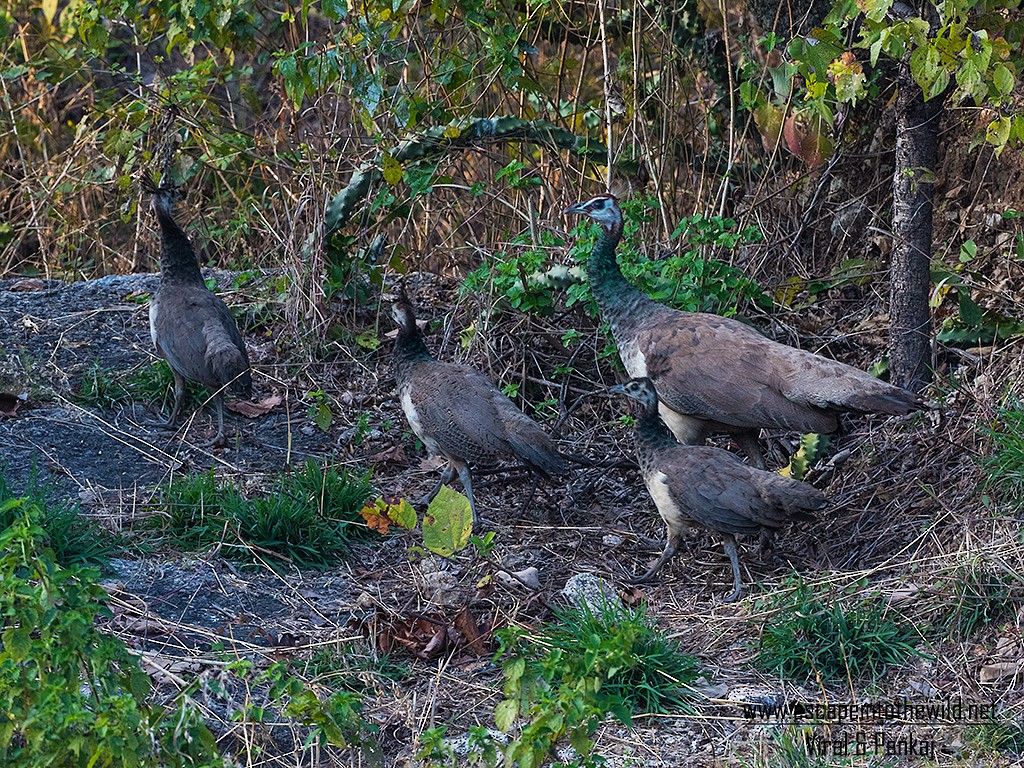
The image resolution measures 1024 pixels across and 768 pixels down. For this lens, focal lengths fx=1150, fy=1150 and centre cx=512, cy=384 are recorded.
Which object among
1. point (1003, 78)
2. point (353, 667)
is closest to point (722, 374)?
point (1003, 78)

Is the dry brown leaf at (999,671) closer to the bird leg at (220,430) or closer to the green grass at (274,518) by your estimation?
the green grass at (274,518)

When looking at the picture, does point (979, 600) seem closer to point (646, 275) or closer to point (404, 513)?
point (404, 513)

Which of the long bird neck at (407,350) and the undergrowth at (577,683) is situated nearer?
the undergrowth at (577,683)

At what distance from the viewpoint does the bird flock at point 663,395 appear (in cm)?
529

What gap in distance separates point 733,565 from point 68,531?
9.88ft

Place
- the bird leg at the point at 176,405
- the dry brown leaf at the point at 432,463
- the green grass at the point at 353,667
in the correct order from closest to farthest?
the green grass at the point at 353,667 < the dry brown leaf at the point at 432,463 < the bird leg at the point at 176,405

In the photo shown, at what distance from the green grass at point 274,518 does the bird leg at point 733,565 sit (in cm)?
178

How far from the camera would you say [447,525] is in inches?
201

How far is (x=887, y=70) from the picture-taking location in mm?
7305

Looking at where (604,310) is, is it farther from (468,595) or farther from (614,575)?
(468,595)

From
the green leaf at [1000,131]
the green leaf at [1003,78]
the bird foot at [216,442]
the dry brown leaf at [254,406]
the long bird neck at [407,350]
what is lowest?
the dry brown leaf at [254,406]

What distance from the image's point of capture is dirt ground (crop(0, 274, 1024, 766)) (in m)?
4.36

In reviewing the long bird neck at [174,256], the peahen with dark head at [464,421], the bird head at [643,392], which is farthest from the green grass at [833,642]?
the long bird neck at [174,256]

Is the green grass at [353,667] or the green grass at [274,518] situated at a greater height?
the green grass at [353,667]
